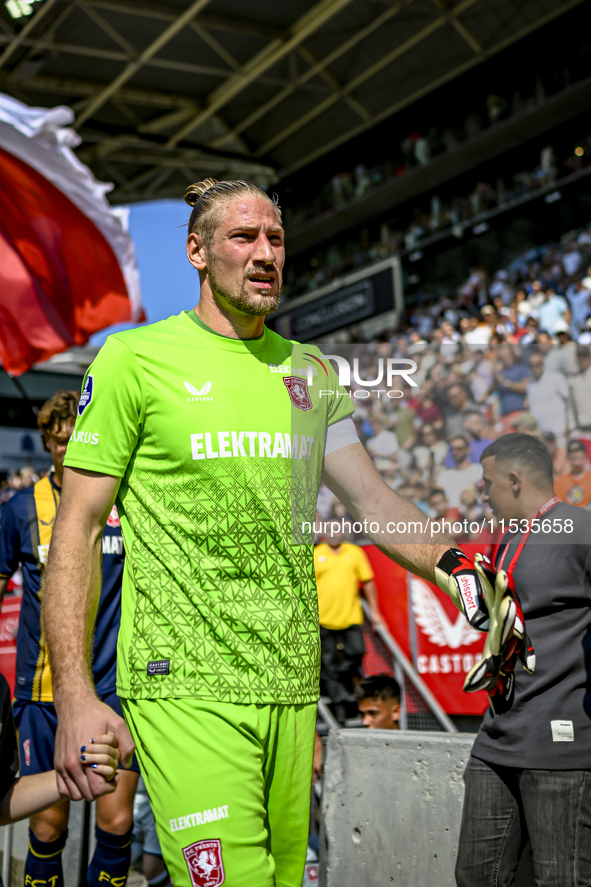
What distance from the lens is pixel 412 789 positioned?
3.64 meters

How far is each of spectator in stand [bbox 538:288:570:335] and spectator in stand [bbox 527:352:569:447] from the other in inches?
412

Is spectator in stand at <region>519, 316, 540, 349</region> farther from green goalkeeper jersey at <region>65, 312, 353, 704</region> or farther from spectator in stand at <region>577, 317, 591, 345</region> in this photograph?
green goalkeeper jersey at <region>65, 312, 353, 704</region>

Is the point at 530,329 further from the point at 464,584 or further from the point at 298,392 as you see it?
the point at 464,584

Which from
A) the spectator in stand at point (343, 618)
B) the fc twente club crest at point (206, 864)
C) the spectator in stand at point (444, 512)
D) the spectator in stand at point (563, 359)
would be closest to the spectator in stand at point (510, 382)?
the spectator in stand at point (563, 359)

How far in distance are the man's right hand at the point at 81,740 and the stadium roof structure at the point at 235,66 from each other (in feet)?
64.1

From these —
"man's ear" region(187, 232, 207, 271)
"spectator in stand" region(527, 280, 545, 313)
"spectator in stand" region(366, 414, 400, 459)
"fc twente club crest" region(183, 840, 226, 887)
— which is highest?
"spectator in stand" region(527, 280, 545, 313)

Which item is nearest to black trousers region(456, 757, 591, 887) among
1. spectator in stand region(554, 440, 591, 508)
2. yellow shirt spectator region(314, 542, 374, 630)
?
spectator in stand region(554, 440, 591, 508)

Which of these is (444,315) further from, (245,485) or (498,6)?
(245,485)

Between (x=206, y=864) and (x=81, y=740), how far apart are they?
399 mm

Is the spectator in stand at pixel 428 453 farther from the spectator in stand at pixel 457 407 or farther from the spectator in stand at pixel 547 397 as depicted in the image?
the spectator in stand at pixel 547 397

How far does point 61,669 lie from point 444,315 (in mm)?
17532

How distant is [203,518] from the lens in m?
2.07

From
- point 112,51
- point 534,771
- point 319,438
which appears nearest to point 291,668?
point 319,438

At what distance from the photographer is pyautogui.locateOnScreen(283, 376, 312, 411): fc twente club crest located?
229 cm
